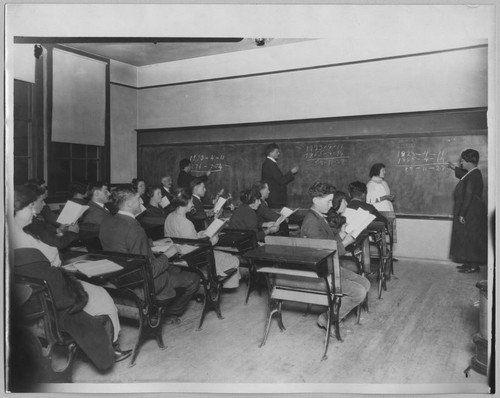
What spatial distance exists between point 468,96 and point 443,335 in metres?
3.10

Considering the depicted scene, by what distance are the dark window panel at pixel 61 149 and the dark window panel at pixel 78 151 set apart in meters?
0.08

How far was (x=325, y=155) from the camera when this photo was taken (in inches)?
216

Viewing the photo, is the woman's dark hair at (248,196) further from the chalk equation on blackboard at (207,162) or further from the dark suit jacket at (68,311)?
the chalk equation on blackboard at (207,162)

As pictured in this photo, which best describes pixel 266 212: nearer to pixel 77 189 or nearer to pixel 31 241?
pixel 77 189

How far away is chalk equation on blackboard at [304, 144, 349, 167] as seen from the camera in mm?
5383

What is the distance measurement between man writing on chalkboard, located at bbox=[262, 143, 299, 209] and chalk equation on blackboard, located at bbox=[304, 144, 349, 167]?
0.37 meters

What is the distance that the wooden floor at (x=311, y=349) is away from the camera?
2.26 meters

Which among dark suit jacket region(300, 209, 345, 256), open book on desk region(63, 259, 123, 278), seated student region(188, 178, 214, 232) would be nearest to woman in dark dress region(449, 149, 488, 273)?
dark suit jacket region(300, 209, 345, 256)

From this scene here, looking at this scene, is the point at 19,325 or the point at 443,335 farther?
the point at 443,335

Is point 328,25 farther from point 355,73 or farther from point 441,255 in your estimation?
point 441,255

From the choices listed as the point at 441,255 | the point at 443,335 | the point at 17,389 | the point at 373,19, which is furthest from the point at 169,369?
the point at 441,255

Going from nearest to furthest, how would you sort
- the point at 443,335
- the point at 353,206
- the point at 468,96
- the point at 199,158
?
the point at 443,335
the point at 353,206
the point at 468,96
the point at 199,158

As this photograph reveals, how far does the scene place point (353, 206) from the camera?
3.70m

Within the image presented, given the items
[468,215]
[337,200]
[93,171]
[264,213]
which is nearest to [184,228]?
[264,213]
